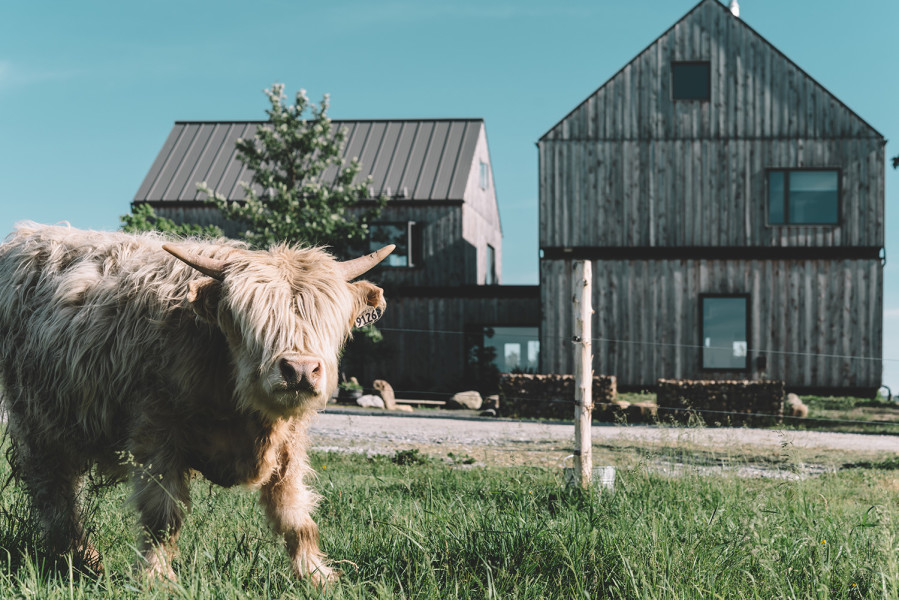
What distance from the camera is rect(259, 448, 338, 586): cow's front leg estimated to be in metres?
4.49

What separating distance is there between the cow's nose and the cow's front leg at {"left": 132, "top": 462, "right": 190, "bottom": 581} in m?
0.91

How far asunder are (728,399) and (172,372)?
1496cm

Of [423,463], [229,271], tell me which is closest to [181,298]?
[229,271]

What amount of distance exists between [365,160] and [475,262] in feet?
16.9

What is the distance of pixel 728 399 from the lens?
17.3 metres

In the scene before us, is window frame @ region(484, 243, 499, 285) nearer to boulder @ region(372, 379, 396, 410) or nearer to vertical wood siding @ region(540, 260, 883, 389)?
vertical wood siding @ region(540, 260, 883, 389)

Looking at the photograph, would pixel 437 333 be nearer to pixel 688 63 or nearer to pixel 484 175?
pixel 484 175

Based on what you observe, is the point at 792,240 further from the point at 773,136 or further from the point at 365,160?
the point at 365,160

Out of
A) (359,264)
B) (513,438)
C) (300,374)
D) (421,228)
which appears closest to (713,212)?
(421,228)

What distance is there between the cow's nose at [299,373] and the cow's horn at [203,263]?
75 centimetres

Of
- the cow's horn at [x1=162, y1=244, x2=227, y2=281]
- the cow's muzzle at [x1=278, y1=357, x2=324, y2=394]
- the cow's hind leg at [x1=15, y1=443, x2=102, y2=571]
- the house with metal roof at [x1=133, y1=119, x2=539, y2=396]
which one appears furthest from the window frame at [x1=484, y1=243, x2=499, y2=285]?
the cow's muzzle at [x1=278, y1=357, x2=324, y2=394]

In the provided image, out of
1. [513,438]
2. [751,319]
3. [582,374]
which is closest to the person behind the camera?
[582,374]

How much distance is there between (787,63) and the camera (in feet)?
71.9

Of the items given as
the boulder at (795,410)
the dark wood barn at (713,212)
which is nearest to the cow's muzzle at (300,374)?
the boulder at (795,410)
